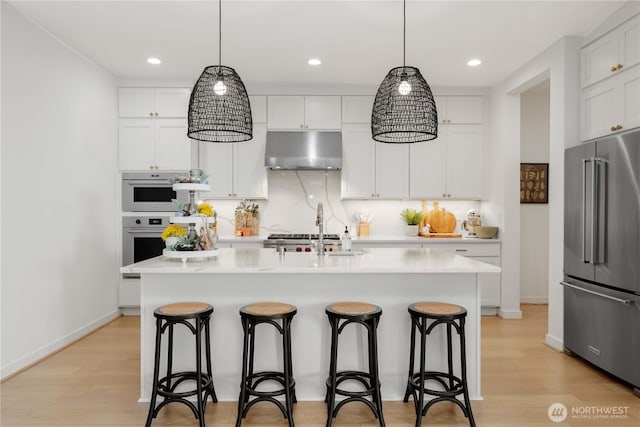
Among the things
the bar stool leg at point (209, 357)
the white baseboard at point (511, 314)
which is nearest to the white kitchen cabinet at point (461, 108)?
the white baseboard at point (511, 314)

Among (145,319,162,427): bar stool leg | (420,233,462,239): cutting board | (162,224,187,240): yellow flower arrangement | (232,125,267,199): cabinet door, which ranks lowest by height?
(145,319,162,427): bar stool leg

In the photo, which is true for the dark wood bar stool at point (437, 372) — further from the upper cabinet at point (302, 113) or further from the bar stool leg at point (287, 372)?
the upper cabinet at point (302, 113)

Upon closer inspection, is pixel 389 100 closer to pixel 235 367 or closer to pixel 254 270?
pixel 254 270

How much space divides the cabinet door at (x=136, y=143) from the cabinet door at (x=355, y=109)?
7.63 ft

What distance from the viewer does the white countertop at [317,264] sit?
2.54m

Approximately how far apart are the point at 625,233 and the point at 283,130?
143 inches

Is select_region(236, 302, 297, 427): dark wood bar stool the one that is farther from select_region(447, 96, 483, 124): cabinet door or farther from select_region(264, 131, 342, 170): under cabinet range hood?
select_region(447, 96, 483, 124): cabinet door

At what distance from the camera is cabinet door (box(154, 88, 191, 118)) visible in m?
5.01

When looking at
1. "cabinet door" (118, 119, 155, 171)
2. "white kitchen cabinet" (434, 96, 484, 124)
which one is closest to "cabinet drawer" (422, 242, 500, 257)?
"white kitchen cabinet" (434, 96, 484, 124)

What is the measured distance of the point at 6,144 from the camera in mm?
3207

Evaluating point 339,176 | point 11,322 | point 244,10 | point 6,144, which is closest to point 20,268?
point 11,322

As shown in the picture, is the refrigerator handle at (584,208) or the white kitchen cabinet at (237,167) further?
the white kitchen cabinet at (237,167)

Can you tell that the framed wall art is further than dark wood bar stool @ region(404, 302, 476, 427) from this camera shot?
Yes
